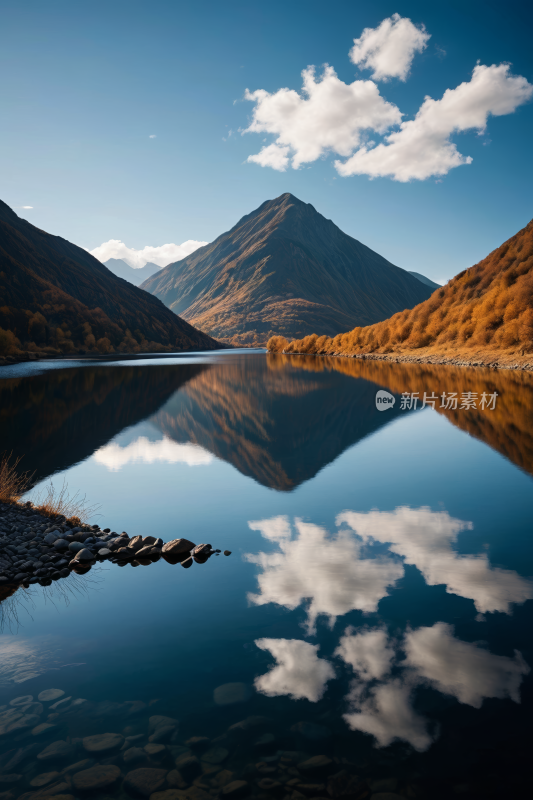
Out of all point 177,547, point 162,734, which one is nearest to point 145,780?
point 162,734

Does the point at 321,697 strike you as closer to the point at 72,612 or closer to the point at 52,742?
the point at 52,742

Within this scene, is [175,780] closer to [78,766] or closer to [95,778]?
[95,778]

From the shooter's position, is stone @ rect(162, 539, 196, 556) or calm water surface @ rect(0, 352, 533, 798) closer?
calm water surface @ rect(0, 352, 533, 798)

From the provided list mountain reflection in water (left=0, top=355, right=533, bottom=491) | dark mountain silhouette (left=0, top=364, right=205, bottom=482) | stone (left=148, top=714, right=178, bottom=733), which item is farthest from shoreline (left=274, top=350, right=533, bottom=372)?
stone (left=148, top=714, right=178, bottom=733)

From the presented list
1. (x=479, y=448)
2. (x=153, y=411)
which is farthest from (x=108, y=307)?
(x=479, y=448)

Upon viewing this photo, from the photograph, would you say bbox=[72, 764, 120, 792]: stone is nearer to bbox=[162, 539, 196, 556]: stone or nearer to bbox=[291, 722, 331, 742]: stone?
bbox=[291, 722, 331, 742]: stone

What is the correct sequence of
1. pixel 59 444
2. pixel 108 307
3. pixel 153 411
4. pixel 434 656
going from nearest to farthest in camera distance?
pixel 434 656
pixel 59 444
pixel 153 411
pixel 108 307

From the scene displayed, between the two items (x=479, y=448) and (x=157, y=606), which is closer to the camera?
(x=157, y=606)

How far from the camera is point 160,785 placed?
4.08m

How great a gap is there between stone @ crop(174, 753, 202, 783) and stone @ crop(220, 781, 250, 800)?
11.8 inches

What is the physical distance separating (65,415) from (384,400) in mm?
21652

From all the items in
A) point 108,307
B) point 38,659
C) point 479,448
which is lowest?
point 38,659

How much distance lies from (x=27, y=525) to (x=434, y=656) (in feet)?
27.6

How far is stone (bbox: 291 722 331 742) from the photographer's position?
4570 mm
